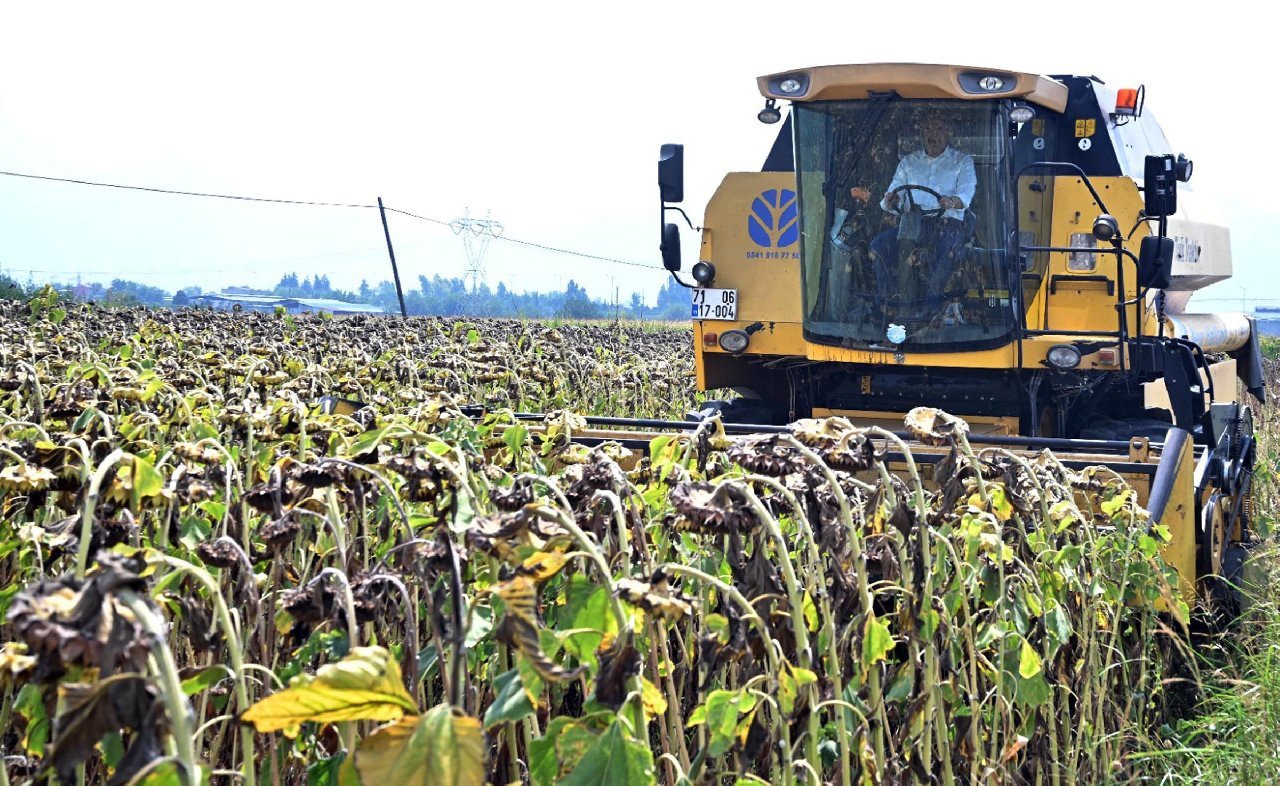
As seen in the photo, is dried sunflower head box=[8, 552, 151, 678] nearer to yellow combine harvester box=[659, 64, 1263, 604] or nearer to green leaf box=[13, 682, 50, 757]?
green leaf box=[13, 682, 50, 757]

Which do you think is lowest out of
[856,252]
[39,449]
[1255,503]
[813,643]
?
[1255,503]

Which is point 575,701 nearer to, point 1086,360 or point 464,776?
point 464,776

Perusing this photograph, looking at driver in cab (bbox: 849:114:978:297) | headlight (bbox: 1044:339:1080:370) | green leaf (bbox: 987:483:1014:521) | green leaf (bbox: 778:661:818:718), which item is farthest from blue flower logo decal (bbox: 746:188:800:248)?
green leaf (bbox: 778:661:818:718)

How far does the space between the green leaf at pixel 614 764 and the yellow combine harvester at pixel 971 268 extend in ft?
16.7

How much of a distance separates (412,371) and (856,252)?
2.40 m

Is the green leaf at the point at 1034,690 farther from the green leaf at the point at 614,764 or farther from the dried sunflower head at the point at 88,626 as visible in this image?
the dried sunflower head at the point at 88,626

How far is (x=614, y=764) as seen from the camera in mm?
1529

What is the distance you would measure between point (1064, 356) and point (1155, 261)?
63 centimetres

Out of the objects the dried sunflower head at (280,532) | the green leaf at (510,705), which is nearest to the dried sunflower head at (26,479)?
the dried sunflower head at (280,532)

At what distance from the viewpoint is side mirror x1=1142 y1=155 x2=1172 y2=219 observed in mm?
6418

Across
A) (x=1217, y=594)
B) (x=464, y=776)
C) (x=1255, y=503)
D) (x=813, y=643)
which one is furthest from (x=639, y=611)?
(x=1255, y=503)

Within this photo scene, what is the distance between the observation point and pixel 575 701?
3551 mm

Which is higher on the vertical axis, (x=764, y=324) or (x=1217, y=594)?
(x=764, y=324)

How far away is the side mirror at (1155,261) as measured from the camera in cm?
637
